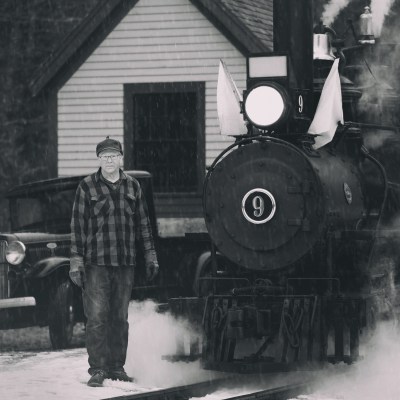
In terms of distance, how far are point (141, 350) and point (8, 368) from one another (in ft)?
3.76

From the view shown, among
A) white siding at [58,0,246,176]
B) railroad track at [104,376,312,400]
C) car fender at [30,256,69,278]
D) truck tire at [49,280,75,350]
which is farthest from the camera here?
white siding at [58,0,246,176]

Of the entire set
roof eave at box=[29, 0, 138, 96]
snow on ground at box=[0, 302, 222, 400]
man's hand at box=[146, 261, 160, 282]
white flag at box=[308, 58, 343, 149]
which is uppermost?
roof eave at box=[29, 0, 138, 96]

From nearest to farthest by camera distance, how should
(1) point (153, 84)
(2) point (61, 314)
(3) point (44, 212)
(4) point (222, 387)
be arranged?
(4) point (222, 387), (2) point (61, 314), (3) point (44, 212), (1) point (153, 84)

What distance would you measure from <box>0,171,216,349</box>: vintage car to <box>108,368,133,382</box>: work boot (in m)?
2.52

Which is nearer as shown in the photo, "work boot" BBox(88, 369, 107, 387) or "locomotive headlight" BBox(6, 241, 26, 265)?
"work boot" BBox(88, 369, 107, 387)

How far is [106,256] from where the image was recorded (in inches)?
360

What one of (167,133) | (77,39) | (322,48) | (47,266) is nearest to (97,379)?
(322,48)

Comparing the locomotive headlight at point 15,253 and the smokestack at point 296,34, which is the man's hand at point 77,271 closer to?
the smokestack at point 296,34

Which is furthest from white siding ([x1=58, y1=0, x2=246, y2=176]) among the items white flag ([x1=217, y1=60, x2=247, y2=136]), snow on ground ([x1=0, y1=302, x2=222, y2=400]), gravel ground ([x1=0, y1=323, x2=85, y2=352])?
white flag ([x1=217, y1=60, x2=247, y2=136])

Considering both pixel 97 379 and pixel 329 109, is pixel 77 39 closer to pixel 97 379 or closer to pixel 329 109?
pixel 329 109

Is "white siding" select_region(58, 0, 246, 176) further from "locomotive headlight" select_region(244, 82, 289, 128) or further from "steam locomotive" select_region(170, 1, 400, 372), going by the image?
"locomotive headlight" select_region(244, 82, 289, 128)

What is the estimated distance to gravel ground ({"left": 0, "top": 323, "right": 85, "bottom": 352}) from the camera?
41.0 feet

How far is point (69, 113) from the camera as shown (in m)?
17.9

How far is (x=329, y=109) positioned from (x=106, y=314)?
2.13m
